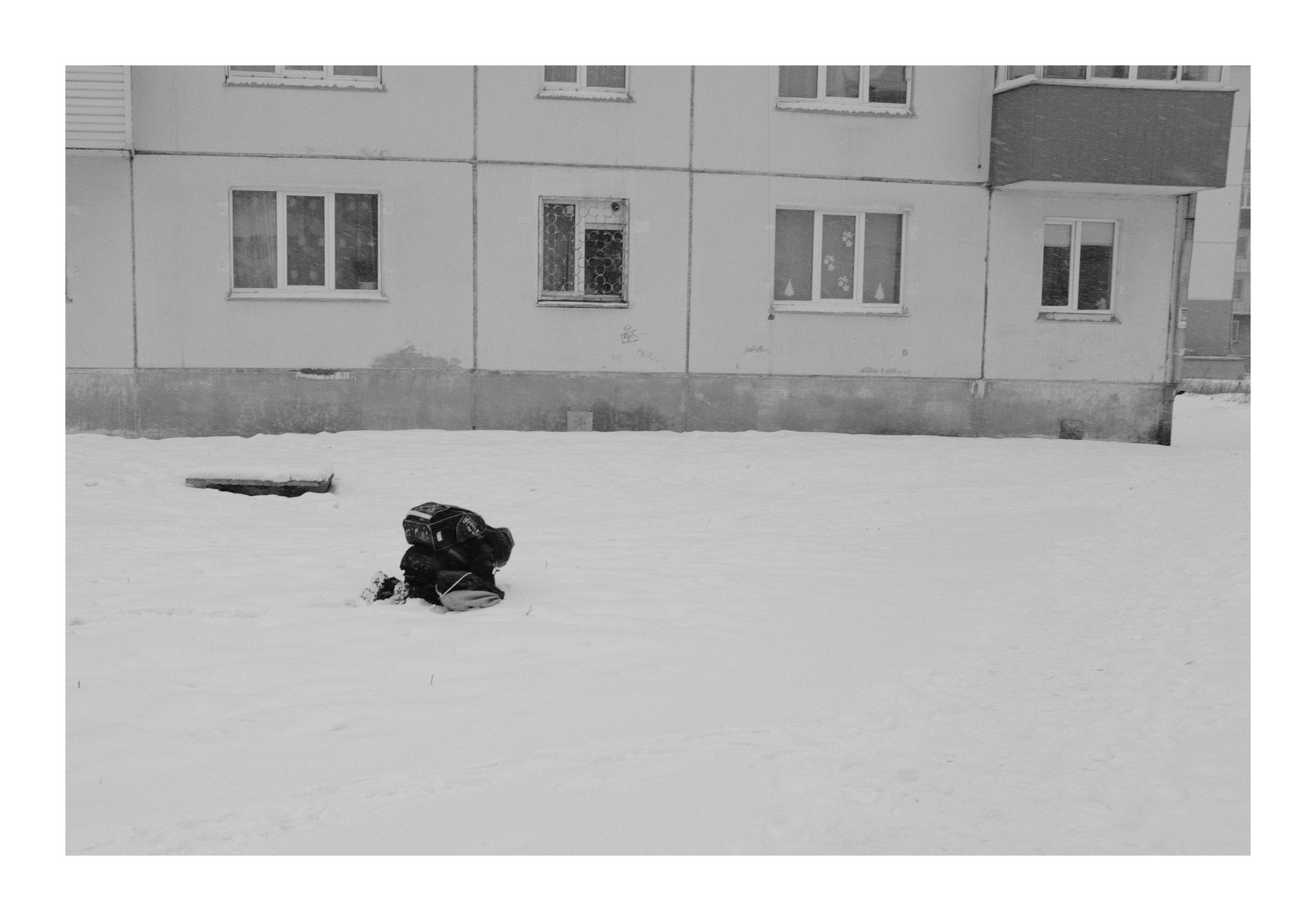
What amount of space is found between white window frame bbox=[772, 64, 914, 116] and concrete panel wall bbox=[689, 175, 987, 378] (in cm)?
84

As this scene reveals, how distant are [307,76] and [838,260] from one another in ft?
21.0

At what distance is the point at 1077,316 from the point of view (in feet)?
46.9

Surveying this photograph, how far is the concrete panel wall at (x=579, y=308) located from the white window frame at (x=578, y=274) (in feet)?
0.12

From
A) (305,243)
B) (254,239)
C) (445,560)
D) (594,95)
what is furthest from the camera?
(594,95)

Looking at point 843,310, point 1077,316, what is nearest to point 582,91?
point 843,310

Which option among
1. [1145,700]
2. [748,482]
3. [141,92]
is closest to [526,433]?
[748,482]

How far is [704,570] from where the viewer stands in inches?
266

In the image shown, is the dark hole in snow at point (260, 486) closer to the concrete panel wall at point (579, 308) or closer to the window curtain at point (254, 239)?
the concrete panel wall at point (579, 308)

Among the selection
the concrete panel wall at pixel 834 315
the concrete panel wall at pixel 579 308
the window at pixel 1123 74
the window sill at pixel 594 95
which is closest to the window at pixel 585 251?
the concrete panel wall at pixel 579 308

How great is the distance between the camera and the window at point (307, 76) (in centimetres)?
1258

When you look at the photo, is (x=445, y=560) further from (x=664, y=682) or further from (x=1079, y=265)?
(x=1079, y=265)

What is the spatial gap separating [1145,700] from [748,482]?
5.98 meters

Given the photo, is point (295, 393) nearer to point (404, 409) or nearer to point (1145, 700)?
point (404, 409)

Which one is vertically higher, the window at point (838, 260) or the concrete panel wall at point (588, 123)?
the concrete panel wall at point (588, 123)
